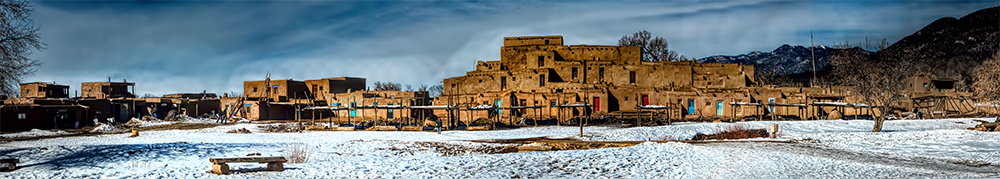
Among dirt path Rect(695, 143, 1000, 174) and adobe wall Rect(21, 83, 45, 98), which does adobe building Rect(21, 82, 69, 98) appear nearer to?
adobe wall Rect(21, 83, 45, 98)

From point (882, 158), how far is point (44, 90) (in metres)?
64.1

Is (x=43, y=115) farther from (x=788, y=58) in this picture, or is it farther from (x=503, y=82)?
(x=788, y=58)

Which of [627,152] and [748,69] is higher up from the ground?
[748,69]

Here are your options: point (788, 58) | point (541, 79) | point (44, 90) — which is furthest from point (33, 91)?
point (788, 58)

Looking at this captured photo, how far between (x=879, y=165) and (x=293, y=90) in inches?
2055

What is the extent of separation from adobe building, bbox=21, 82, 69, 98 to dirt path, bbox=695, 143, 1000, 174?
5954 cm

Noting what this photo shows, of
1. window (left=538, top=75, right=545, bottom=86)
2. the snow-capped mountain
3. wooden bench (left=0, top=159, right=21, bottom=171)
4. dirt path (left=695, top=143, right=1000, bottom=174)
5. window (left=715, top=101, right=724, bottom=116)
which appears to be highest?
the snow-capped mountain

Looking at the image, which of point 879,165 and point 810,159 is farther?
point 810,159

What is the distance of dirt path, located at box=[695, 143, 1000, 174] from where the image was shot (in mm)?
14945

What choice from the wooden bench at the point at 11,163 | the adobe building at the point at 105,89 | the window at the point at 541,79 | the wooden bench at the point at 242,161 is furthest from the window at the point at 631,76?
the adobe building at the point at 105,89

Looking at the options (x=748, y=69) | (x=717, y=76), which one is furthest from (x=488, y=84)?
(x=748, y=69)

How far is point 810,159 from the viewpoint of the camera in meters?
16.4

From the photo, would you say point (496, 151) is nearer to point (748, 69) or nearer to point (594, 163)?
point (594, 163)

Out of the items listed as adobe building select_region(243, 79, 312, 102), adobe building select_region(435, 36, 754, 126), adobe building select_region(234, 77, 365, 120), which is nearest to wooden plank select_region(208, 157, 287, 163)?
adobe building select_region(435, 36, 754, 126)
